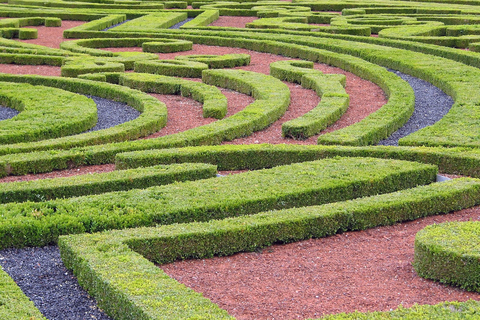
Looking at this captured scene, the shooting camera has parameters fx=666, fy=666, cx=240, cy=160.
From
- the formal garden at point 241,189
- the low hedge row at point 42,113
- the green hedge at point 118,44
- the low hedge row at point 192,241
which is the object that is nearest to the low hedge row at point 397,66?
the formal garden at point 241,189

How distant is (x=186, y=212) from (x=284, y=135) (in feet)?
17.3

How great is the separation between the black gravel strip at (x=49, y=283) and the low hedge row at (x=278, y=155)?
3271mm

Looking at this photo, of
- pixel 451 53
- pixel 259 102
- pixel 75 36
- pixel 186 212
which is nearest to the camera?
pixel 186 212

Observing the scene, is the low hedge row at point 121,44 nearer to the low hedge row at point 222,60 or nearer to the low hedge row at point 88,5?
the low hedge row at point 222,60

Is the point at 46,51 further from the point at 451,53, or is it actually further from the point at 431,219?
the point at 431,219

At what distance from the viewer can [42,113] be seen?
15.7m

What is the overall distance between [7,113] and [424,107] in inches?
A: 415

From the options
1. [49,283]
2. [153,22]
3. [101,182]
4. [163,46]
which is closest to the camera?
[49,283]

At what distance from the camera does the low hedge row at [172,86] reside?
57.3 ft

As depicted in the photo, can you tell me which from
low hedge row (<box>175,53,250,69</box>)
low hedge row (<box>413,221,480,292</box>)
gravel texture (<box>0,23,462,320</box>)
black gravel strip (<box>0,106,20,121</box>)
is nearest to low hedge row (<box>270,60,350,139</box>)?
low hedge row (<box>175,53,250,69</box>)

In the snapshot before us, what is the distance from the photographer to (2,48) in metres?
24.5

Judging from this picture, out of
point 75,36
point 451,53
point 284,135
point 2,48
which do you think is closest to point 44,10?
point 75,36

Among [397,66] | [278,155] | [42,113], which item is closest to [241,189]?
[278,155]

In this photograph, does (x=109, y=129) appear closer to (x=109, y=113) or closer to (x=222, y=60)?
(x=109, y=113)
